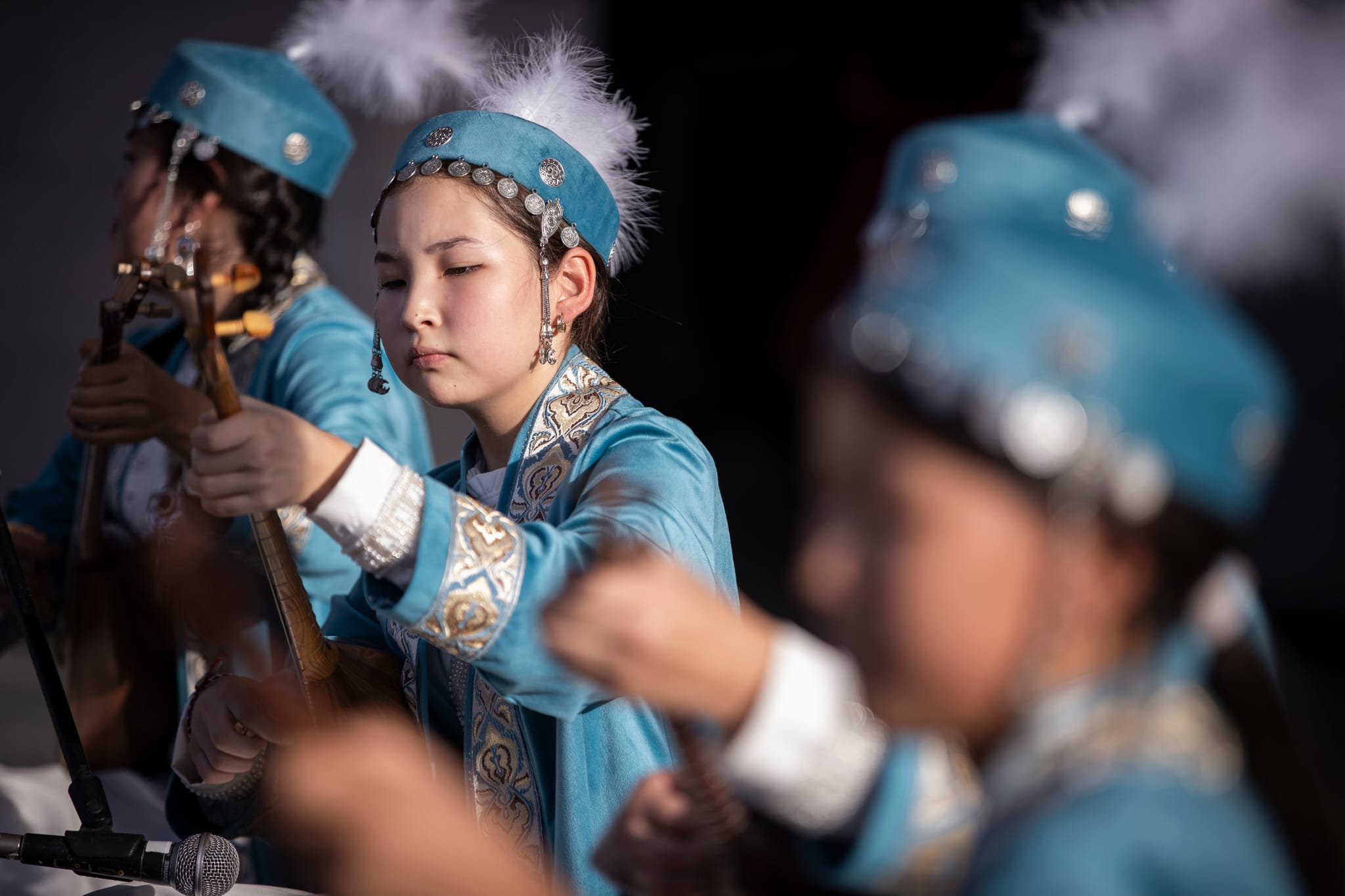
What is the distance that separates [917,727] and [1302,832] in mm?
215

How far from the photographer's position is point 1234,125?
0.95m

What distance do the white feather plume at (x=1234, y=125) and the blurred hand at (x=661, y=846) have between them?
523mm

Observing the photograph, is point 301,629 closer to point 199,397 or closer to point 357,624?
point 357,624

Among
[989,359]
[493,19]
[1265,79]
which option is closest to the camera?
[989,359]

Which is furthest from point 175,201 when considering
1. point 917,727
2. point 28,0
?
point 28,0

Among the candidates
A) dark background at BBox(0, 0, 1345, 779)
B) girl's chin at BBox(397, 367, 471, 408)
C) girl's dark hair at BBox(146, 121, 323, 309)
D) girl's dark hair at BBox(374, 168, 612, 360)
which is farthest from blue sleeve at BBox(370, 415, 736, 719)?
dark background at BBox(0, 0, 1345, 779)

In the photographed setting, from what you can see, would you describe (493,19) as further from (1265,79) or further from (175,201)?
(1265,79)

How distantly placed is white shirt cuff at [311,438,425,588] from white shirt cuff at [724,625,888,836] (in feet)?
1.30

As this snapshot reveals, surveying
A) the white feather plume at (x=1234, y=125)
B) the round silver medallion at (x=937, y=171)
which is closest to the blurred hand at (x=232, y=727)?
the round silver medallion at (x=937, y=171)

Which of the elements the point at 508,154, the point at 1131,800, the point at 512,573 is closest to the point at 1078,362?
the point at 1131,800

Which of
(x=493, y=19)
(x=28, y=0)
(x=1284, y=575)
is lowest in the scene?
(x=1284, y=575)

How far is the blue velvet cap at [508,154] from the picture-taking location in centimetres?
149

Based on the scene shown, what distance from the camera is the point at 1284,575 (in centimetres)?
332

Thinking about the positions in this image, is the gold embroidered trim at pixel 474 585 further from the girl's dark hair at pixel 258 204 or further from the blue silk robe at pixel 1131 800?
the girl's dark hair at pixel 258 204
